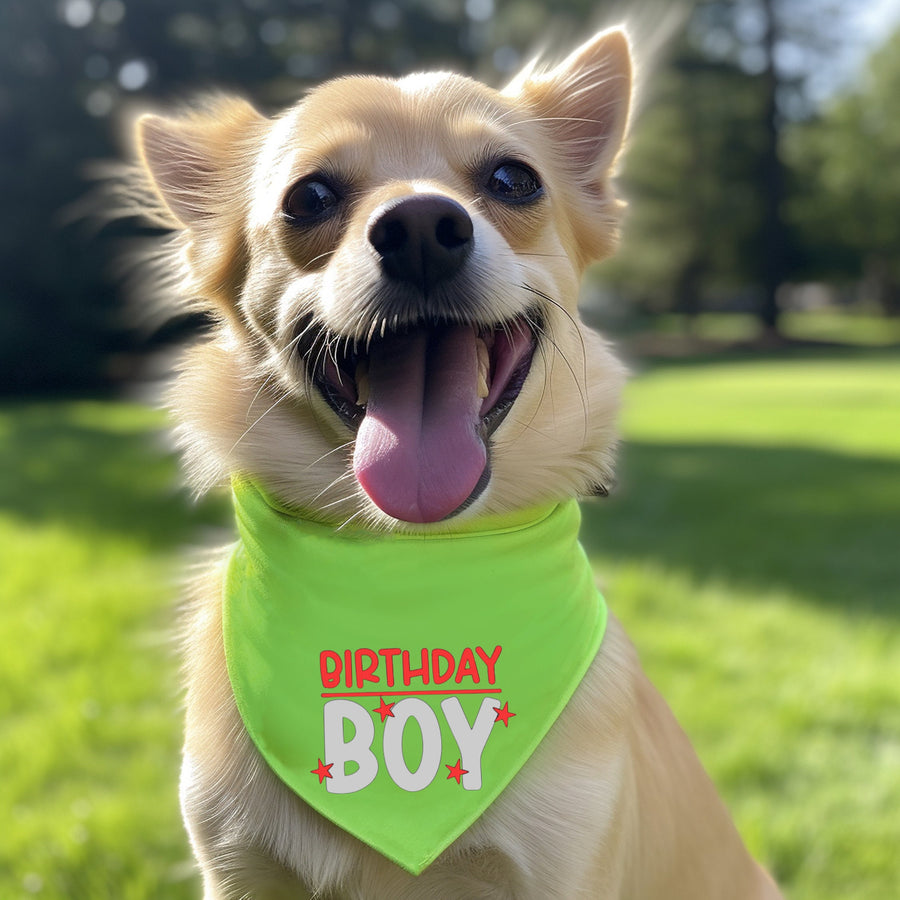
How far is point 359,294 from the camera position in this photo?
6.69ft

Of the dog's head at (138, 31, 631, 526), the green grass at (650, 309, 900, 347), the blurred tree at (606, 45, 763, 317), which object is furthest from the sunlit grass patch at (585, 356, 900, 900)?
the blurred tree at (606, 45, 763, 317)

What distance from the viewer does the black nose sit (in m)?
1.90

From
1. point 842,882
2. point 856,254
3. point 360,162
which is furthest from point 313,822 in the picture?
point 856,254

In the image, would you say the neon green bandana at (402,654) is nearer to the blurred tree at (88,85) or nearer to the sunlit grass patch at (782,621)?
the sunlit grass patch at (782,621)

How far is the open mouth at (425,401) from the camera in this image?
79.1 inches

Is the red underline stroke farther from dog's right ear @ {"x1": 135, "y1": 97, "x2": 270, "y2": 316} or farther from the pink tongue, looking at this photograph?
dog's right ear @ {"x1": 135, "y1": 97, "x2": 270, "y2": 316}

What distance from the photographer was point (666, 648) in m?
4.89

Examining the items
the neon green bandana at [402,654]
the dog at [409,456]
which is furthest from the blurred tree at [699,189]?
the neon green bandana at [402,654]

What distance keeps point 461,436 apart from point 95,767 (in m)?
2.63

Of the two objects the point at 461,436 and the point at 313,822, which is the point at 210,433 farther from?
the point at 313,822

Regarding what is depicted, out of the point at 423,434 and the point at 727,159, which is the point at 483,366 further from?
the point at 727,159

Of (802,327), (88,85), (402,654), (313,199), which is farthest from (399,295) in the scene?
(802,327)

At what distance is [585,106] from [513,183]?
53cm

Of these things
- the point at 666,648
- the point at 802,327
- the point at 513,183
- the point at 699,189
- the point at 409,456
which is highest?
the point at 513,183
